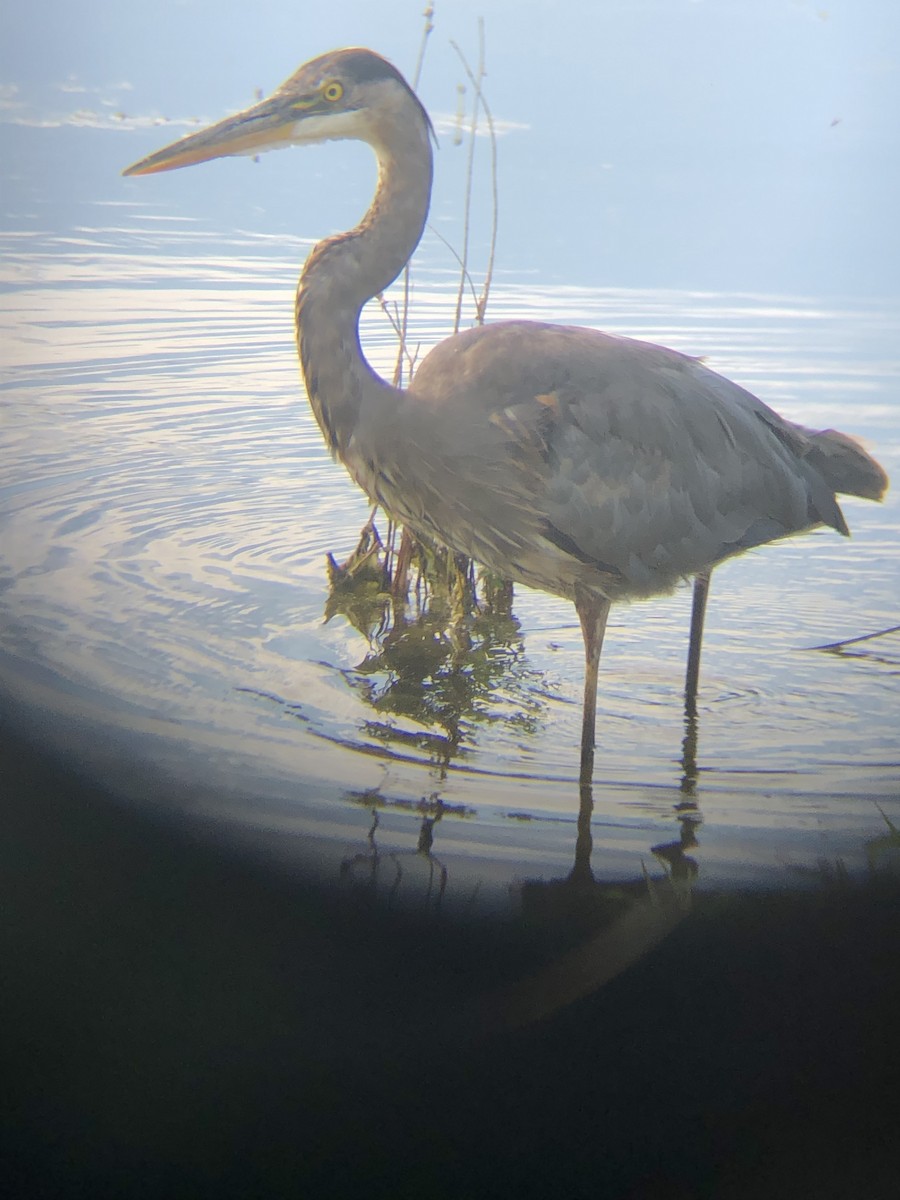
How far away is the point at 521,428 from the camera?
7.93 ft

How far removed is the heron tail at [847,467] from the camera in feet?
9.55

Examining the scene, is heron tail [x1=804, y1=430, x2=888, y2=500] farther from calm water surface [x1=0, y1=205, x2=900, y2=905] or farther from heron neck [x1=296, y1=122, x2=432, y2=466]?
heron neck [x1=296, y1=122, x2=432, y2=466]

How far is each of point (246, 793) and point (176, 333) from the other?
3.93 m

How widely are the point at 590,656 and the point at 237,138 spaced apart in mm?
1156

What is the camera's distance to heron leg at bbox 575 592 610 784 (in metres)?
2.40

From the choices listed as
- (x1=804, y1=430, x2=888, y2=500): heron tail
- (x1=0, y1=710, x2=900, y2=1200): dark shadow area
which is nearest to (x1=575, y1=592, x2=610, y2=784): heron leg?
(x1=0, y1=710, x2=900, y2=1200): dark shadow area

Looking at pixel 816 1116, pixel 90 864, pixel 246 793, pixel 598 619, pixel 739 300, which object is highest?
pixel 739 300

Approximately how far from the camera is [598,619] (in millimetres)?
2617

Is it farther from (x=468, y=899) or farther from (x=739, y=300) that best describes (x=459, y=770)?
(x=739, y=300)

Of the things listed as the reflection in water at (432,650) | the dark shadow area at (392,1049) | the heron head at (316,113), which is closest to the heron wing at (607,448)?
the reflection in water at (432,650)

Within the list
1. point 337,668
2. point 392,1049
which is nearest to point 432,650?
point 337,668

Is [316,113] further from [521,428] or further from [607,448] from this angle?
[607,448]

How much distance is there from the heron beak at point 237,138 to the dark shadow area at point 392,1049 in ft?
3.73

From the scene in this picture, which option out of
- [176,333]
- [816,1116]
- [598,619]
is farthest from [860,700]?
[176,333]
